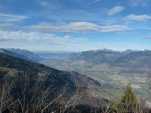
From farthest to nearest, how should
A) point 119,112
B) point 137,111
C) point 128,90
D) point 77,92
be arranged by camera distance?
1. point 128,90
2. point 119,112
3. point 137,111
4. point 77,92

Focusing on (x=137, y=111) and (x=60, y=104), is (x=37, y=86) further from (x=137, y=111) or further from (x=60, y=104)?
(x=137, y=111)

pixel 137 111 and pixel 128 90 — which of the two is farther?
pixel 128 90

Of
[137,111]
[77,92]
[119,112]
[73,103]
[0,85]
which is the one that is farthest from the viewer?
[119,112]

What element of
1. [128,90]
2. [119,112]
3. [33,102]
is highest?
[33,102]

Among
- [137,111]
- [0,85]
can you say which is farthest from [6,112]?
[137,111]

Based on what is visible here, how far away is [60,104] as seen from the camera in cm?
1051

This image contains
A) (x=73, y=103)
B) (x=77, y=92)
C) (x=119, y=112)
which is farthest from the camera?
(x=119, y=112)

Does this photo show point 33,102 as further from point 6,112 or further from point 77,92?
point 6,112

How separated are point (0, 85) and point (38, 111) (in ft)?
10.6

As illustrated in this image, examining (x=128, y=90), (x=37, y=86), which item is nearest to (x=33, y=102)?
(x=37, y=86)

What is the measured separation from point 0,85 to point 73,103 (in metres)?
4.38

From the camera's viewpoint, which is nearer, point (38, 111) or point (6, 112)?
point (38, 111)

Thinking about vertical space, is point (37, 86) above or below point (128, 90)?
above

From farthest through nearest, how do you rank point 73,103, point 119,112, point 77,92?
point 119,112 < point 77,92 < point 73,103
